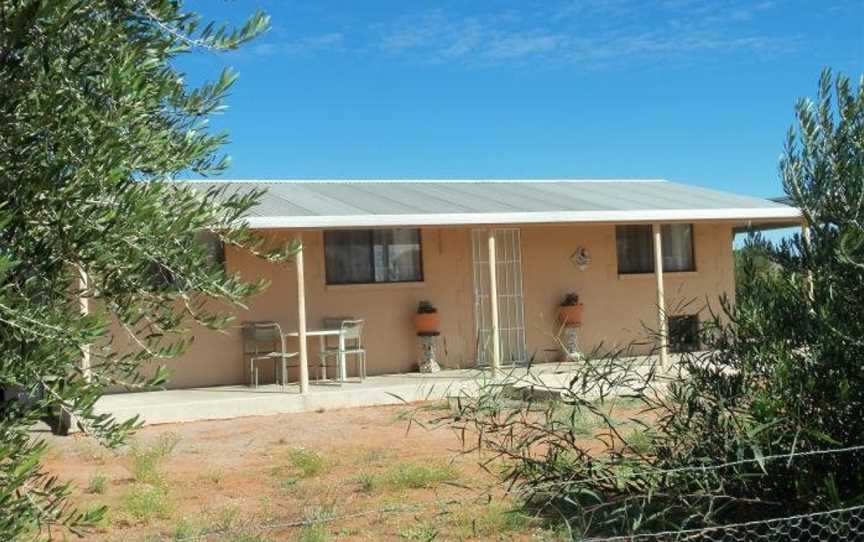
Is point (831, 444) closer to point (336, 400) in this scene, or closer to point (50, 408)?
point (50, 408)

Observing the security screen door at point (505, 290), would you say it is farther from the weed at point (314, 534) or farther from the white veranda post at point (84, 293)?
the white veranda post at point (84, 293)

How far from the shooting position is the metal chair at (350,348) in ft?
44.6

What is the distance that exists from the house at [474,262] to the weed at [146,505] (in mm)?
5051

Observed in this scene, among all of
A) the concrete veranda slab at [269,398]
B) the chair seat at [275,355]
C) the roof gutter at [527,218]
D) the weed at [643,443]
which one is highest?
the roof gutter at [527,218]

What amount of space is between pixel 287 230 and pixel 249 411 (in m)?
2.57

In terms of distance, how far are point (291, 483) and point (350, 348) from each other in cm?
652

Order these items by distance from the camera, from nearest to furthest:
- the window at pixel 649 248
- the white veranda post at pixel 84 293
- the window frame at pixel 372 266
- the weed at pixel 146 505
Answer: the white veranda post at pixel 84 293 < the weed at pixel 146 505 < the window frame at pixel 372 266 < the window at pixel 649 248

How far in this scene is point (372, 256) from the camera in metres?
14.9

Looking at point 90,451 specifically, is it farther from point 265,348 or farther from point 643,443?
point 643,443

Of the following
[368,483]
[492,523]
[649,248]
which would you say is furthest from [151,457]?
[649,248]

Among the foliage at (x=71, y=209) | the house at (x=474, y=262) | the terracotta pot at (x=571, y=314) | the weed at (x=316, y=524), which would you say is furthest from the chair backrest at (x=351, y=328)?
the foliage at (x=71, y=209)

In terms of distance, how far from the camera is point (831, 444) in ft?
18.4

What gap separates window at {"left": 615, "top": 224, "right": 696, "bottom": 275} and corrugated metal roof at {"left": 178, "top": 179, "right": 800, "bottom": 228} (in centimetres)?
53

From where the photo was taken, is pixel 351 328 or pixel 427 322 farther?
pixel 427 322
